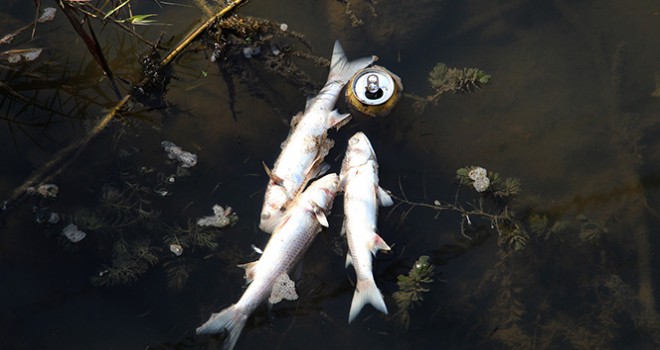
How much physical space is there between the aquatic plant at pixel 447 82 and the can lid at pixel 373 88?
0.60 metres

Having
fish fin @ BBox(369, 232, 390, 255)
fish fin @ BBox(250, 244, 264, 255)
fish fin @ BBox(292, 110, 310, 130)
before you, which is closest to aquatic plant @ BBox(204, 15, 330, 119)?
fish fin @ BBox(292, 110, 310, 130)

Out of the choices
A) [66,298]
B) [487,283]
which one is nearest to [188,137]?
[66,298]

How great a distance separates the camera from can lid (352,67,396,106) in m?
4.82

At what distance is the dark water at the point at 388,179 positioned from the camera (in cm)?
511

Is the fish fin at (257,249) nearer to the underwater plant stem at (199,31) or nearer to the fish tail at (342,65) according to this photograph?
the fish tail at (342,65)

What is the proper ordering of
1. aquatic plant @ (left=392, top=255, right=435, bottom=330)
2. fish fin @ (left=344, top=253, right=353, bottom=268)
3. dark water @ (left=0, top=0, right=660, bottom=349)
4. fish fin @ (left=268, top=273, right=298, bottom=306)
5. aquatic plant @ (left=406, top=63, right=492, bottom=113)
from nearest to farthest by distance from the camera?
1. fish fin @ (left=344, top=253, right=353, bottom=268)
2. aquatic plant @ (left=392, top=255, right=435, bottom=330)
3. fish fin @ (left=268, top=273, right=298, bottom=306)
4. dark water @ (left=0, top=0, right=660, bottom=349)
5. aquatic plant @ (left=406, top=63, right=492, bottom=113)

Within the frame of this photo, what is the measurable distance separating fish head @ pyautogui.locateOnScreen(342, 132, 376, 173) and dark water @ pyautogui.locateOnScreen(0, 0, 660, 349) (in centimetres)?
37

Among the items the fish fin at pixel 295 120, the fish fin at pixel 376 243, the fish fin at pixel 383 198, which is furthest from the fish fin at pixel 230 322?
the fish fin at pixel 295 120

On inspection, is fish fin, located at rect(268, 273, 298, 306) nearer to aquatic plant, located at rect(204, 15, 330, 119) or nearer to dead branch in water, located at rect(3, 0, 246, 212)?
aquatic plant, located at rect(204, 15, 330, 119)

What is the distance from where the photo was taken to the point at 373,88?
4789mm

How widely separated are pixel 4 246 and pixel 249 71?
2981 mm

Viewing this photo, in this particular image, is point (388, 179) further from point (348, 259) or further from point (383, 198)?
point (348, 259)

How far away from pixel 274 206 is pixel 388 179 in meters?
1.23

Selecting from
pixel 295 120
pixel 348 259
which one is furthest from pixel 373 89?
pixel 348 259
